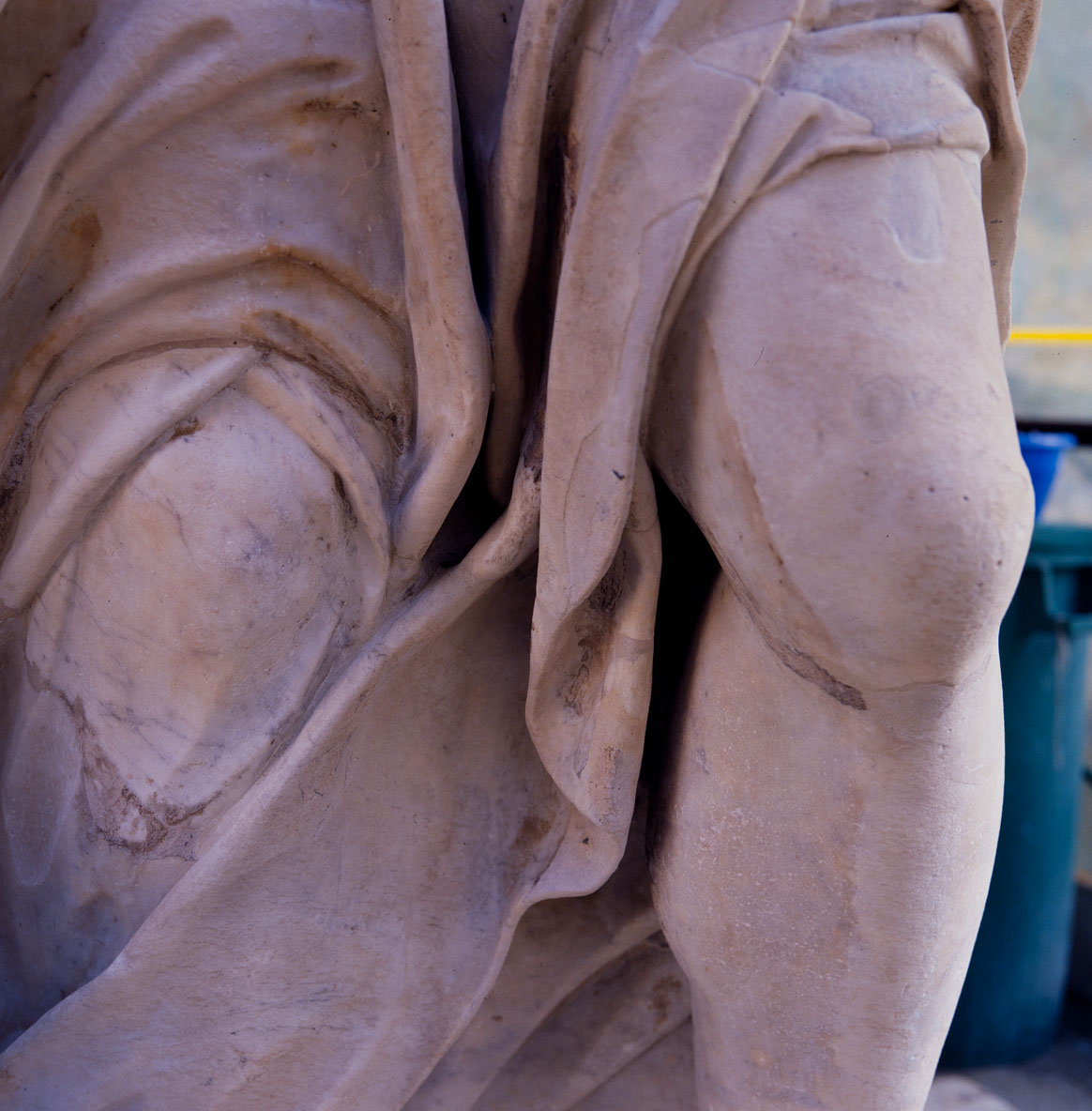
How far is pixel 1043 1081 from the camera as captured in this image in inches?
85.7

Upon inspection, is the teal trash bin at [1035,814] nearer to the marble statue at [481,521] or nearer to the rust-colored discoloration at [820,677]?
the marble statue at [481,521]

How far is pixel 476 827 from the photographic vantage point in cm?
107

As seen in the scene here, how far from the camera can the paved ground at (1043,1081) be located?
2076 millimetres

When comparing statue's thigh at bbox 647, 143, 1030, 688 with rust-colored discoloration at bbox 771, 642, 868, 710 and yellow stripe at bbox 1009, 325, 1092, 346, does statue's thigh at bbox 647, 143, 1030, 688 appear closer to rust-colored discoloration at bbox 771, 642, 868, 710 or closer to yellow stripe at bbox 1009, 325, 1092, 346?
rust-colored discoloration at bbox 771, 642, 868, 710

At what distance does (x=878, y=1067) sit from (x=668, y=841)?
0.22 metres

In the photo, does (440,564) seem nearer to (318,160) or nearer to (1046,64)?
(318,160)

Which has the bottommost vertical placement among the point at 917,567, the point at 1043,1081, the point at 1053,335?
the point at 1043,1081

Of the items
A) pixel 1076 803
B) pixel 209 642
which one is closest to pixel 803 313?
pixel 209 642

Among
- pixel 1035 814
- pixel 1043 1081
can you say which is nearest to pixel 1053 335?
pixel 1035 814

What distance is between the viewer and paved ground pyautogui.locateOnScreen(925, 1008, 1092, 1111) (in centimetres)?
208

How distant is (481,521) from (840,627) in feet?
1.23

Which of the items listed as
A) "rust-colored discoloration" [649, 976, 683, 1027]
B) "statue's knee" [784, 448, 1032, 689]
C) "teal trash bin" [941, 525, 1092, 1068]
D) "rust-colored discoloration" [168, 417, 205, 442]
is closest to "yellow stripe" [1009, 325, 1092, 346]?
"teal trash bin" [941, 525, 1092, 1068]

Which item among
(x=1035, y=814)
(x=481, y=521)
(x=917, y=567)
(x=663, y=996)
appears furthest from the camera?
(x=1035, y=814)

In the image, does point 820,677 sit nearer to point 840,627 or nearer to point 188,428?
point 840,627
